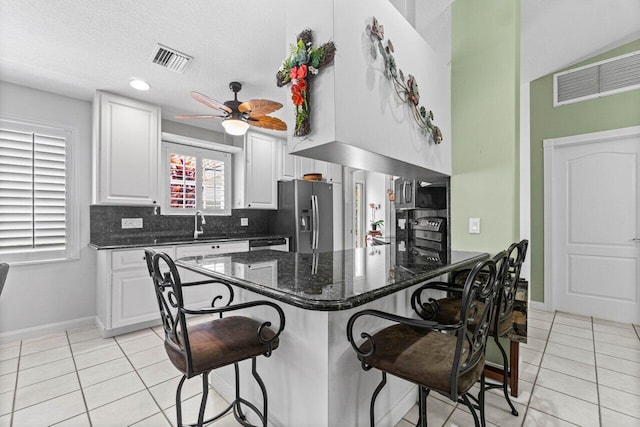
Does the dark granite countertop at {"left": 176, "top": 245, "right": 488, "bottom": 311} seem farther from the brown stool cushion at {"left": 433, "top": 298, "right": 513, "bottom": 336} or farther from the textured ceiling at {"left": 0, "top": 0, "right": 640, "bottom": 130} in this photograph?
the textured ceiling at {"left": 0, "top": 0, "right": 640, "bottom": 130}

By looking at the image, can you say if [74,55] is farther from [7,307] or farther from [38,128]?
[7,307]

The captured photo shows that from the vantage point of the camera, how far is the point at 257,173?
14.3 feet

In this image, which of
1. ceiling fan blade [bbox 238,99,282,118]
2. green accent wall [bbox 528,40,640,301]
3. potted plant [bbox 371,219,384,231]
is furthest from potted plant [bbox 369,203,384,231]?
ceiling fan blade [bbox 238,99,282,118]

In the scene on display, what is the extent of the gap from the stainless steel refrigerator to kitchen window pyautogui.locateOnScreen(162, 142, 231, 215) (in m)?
0.86

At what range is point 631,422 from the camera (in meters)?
1.67

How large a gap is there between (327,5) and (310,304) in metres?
1.26

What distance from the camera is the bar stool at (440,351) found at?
3.18 ft

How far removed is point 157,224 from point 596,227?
5.39 m

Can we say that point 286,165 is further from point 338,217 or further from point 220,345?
point 220,345

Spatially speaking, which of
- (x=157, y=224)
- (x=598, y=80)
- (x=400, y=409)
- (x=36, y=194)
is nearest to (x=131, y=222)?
(x=157, y=224)

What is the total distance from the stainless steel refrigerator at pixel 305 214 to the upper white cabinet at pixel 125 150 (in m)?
1.82

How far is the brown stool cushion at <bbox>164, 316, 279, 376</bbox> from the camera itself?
1146mm

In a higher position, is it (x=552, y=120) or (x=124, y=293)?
(x=552, y=120)

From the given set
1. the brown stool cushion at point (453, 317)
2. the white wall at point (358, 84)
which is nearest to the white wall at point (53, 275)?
the white wall at point (358, 84)
